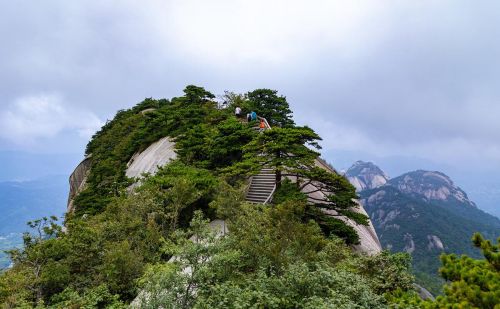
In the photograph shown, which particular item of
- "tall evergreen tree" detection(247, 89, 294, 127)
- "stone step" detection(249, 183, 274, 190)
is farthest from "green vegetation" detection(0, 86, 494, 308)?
"tall evergreen tree" detection(247, 89, 294, 127)

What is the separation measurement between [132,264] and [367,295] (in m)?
7.29

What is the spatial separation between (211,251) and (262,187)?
1111 centimetres

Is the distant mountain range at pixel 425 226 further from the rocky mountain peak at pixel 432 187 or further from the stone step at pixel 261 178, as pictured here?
the stone step at pixel 261 178

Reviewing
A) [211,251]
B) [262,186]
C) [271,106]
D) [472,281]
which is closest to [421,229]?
[271,106]

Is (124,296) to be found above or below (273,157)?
below

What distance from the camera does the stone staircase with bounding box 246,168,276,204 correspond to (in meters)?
17.5

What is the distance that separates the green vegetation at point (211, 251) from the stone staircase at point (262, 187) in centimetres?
136

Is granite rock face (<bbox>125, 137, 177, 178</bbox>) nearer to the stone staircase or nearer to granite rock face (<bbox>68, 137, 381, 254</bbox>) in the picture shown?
granite rock face (<bbox>68, 137, 381, 254</bbox>)

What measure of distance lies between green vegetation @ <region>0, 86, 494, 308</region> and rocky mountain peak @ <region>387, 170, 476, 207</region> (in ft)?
503

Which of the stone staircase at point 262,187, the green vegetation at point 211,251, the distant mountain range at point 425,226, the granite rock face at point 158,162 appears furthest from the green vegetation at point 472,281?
the distant mountain range at point 425,226

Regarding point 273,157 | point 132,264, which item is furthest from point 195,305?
point 273,157

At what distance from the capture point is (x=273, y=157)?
16.0 m

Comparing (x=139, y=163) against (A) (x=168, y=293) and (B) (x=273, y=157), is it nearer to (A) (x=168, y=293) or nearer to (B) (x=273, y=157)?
(B) (x=273, y=157)

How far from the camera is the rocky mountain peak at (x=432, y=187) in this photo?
157625 millimetres
